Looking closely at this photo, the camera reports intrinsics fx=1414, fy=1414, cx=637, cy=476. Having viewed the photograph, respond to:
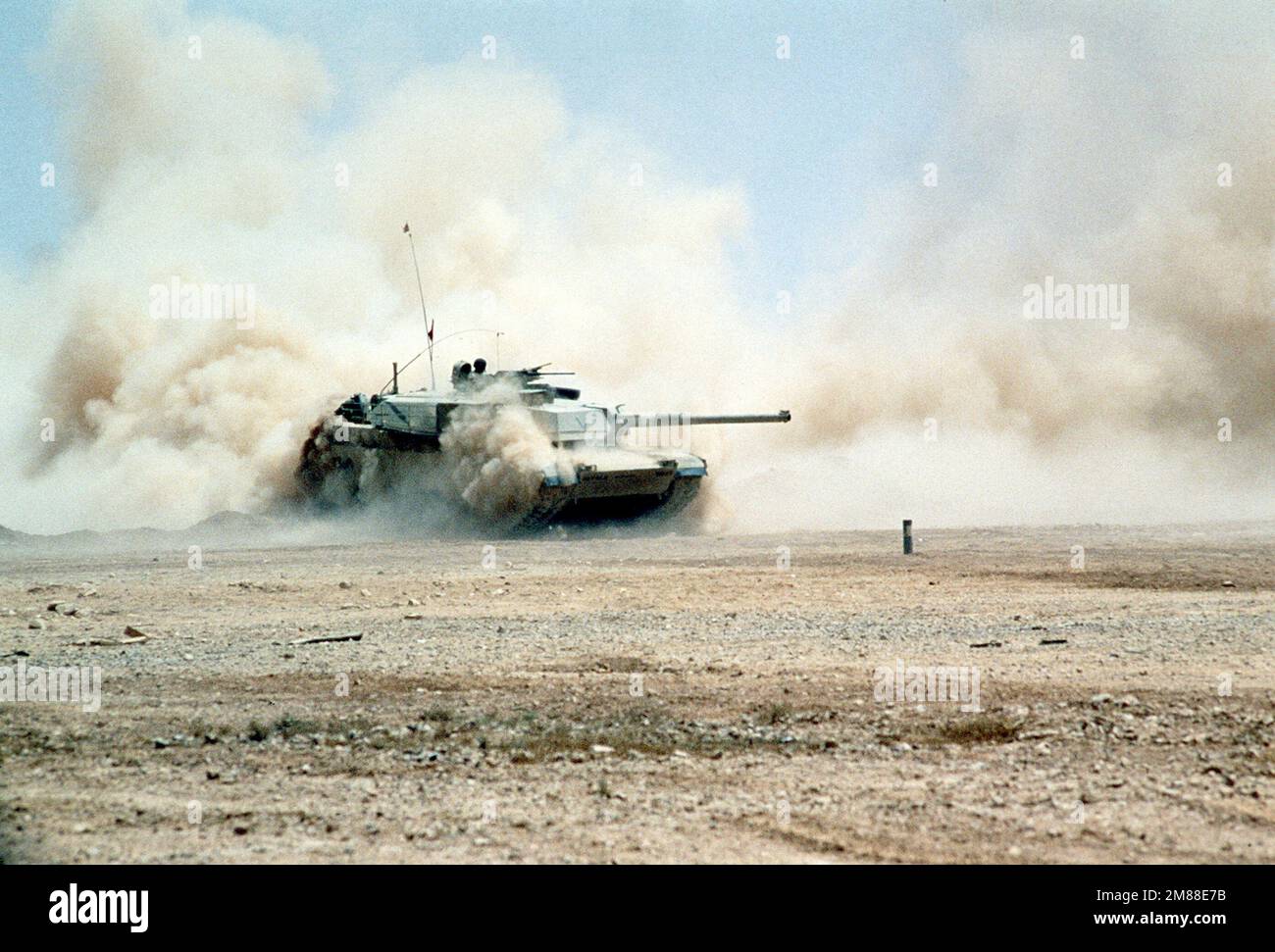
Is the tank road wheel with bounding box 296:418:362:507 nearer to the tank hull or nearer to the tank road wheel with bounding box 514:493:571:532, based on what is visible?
the tank hull

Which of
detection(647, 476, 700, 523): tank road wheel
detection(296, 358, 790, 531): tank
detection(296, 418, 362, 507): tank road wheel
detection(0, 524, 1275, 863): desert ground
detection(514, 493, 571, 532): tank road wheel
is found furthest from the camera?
detection(296, 418, 362, 507): tank road wheel

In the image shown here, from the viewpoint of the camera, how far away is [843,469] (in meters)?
30.9

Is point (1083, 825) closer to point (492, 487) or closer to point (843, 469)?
point (492, 487)

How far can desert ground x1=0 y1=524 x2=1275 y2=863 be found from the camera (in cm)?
591

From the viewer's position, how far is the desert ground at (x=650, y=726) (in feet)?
19.4

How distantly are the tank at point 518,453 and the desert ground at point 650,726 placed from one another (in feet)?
24.5

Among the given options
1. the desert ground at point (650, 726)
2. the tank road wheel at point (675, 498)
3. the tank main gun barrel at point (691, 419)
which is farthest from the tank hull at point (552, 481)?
the desert ground at point (650, 726)

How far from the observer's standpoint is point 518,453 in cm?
2236

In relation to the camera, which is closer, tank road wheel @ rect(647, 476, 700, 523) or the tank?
the tank

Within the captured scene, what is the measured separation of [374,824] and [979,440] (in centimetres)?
2948

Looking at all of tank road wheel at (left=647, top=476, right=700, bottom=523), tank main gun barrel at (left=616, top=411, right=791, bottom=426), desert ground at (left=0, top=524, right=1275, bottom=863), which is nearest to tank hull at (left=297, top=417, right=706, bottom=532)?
tank road wheel at (left=647, top=476, right=700, bottom=523)

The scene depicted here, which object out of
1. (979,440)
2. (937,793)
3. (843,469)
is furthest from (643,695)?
(979,440)

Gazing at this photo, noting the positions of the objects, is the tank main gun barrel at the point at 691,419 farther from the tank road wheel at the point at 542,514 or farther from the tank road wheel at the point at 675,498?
the tank road wheel at the point at 542,514

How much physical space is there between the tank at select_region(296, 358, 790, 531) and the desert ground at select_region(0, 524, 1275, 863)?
24.5 feet
